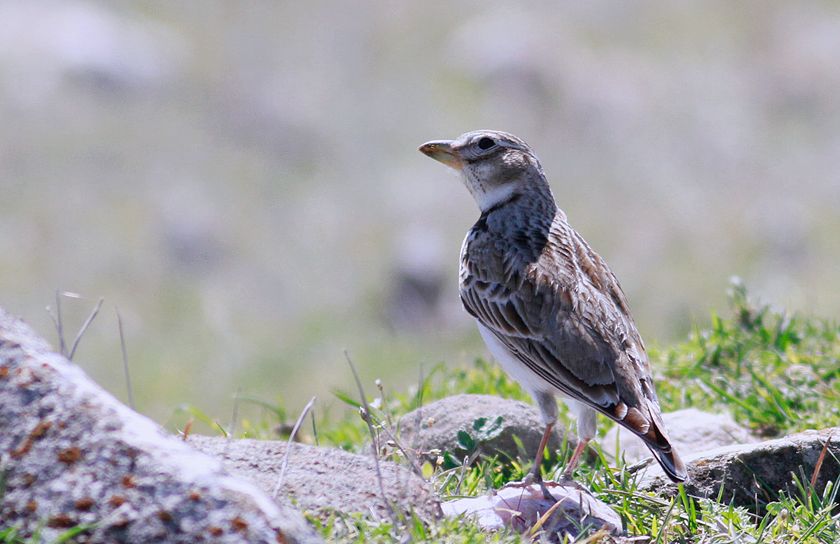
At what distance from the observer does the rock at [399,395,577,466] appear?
5980 millimetres

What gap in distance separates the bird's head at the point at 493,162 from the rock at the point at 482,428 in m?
1.26

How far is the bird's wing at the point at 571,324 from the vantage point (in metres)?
5.42

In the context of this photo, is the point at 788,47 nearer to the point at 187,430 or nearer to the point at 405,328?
the point at 405,328

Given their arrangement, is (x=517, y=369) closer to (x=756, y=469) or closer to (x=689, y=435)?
(x=689, y=435)

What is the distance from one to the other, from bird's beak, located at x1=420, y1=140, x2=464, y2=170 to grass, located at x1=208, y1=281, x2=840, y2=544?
1.25 metres

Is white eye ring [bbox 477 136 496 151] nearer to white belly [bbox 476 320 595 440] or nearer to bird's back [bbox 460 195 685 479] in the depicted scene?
bird's back [bbox 460 195 685 479]

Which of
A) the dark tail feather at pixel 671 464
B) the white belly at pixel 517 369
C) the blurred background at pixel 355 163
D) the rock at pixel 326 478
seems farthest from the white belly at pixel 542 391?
the blurred background at pixel 355 163

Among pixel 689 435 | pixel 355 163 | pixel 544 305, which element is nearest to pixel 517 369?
pixel 544 305

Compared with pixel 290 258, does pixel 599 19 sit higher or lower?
higher

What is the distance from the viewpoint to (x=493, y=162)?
693 cm

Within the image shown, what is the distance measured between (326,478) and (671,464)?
1374 millimetres

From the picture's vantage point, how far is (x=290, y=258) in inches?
750

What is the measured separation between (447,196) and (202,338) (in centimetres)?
526

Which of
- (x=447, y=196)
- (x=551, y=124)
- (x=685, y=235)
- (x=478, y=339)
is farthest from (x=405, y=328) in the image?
(x=551, y=124)
